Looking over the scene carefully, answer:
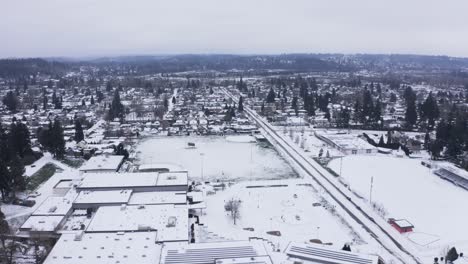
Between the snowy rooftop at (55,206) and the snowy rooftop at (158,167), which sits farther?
the snowy rooftop at (158,167)

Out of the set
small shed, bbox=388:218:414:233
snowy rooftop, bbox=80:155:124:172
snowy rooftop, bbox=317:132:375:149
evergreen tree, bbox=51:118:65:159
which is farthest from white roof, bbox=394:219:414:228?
evergreen tree, bbox=51:118:65:159

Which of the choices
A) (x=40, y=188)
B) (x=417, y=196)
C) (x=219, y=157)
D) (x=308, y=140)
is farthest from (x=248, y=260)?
(x=308, y=140)

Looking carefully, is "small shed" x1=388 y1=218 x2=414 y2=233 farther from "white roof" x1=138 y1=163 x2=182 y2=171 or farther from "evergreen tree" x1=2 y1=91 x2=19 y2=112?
"evergreen tree" x1=2 y1=91 x2=19 y2=112

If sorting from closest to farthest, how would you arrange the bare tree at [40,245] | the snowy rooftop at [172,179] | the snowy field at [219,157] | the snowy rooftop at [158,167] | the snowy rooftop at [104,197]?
the bare tree at [40,245] → the snowy rooftop at [104,197] → the snowy rooftop at [172,179] → the snowy field at [219,157] → the snowy rooftop at [158,167]

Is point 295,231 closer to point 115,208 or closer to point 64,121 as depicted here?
point 115,208

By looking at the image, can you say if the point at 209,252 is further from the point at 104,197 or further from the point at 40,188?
the point at 40,188

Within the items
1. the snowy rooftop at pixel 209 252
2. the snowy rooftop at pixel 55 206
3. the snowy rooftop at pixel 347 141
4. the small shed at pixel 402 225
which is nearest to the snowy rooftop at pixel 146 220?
the snowy rooftop at pixel 209 252

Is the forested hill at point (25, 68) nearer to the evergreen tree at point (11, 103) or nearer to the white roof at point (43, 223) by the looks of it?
the evergreen tree at point (11, 103)

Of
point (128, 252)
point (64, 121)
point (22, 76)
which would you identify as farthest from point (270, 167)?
point (22, 76)

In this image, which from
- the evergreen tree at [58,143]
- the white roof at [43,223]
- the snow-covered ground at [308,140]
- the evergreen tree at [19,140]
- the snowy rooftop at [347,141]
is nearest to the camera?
the white roof at [43,223]
